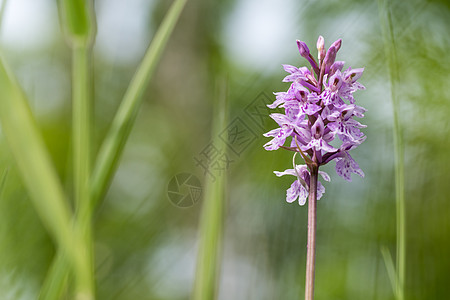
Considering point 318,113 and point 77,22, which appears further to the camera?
point 318,113

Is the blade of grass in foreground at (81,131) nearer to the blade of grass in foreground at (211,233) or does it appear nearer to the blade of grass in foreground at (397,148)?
the blade of grass in foreground at (211,233)

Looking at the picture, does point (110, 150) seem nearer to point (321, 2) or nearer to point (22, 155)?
→ point (22, 155)

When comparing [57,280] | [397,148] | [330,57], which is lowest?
[57,280]

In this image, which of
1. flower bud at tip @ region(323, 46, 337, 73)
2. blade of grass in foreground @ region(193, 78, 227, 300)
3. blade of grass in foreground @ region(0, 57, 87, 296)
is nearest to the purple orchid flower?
flower bud at tip @ region(323, 46, 337, 73)

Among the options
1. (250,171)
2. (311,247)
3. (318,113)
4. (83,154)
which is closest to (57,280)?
(83,154)

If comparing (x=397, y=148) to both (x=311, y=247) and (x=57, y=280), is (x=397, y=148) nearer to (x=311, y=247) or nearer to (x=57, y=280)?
(x=311, y=247)

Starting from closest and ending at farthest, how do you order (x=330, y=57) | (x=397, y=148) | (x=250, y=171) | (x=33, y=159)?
(x=33, y=159) → (x=397, y=148) → (x=330, y=57) → (x=250, y=171)

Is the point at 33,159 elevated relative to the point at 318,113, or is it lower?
lower
